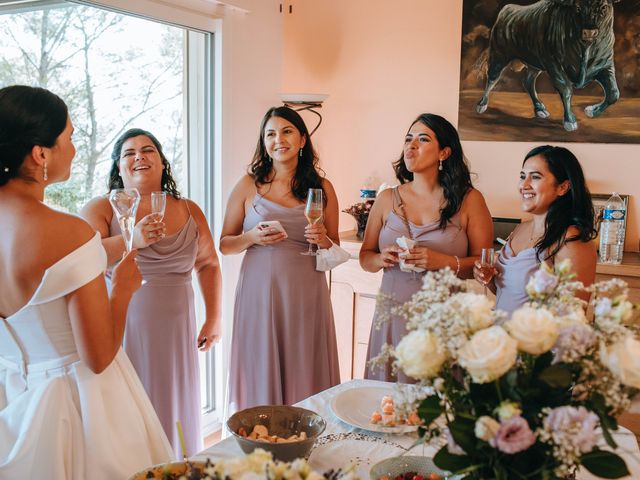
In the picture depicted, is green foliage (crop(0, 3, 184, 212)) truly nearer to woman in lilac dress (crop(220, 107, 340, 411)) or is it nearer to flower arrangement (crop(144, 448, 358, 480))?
woman in lilac dress (crop(220, 107, 340, 411))

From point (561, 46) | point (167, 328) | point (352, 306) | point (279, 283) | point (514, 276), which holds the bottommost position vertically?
point (352, 306)

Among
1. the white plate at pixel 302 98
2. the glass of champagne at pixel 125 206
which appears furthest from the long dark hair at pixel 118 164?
the white plate at pixel 302 98

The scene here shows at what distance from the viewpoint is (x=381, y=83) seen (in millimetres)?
4199

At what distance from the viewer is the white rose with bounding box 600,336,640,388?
39.2 inches

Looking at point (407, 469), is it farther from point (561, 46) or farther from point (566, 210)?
point (561, 46)

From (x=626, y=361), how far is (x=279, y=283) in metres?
2.00

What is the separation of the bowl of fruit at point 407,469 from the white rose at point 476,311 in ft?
1.64

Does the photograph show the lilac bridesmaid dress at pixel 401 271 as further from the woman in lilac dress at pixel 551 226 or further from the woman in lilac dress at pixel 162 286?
the woman in lilac dress at pixel 162 286

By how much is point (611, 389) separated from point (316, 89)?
11.8 ft

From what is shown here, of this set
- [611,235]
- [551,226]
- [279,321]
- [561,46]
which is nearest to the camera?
[551,226]

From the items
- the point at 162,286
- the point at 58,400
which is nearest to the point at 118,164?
the point at 162,286

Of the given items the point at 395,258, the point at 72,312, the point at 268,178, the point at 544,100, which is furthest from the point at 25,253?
the point at 544,100

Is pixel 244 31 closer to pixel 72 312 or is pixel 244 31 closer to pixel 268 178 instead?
pixel 268 178

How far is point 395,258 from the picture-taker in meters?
2.55
